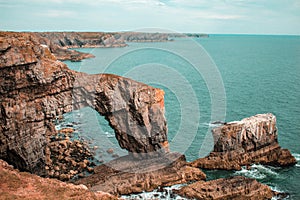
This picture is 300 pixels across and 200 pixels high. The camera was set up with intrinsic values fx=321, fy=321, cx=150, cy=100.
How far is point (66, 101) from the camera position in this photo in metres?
37.0

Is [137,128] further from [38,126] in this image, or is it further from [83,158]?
[38,126]

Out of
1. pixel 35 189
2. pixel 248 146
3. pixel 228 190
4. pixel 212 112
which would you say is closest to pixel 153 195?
pixel 228 190

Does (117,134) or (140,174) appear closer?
(140,174)

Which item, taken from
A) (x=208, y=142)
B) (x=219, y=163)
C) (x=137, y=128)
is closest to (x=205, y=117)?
(x=208, y=142)

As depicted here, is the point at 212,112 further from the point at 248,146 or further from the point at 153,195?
the point at 153,195

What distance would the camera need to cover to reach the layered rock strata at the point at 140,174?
34.8 metres

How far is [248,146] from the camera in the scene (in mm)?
43719

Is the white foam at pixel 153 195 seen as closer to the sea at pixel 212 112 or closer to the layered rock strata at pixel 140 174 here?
the sea at pixel 212 112

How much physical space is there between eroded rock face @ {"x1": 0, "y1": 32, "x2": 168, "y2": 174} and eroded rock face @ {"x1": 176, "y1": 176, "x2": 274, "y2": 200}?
27.3 feet

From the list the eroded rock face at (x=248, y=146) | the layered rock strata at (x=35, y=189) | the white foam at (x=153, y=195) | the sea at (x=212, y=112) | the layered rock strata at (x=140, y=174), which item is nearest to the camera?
the layered rock strata at (x=35, y=189)

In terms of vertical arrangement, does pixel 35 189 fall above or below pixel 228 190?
above

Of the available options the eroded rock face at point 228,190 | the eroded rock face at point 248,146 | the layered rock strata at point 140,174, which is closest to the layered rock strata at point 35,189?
the layered rock strata at point 140,174

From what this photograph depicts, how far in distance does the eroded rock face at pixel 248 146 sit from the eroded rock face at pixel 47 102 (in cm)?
745

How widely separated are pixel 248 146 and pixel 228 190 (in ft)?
38.3
